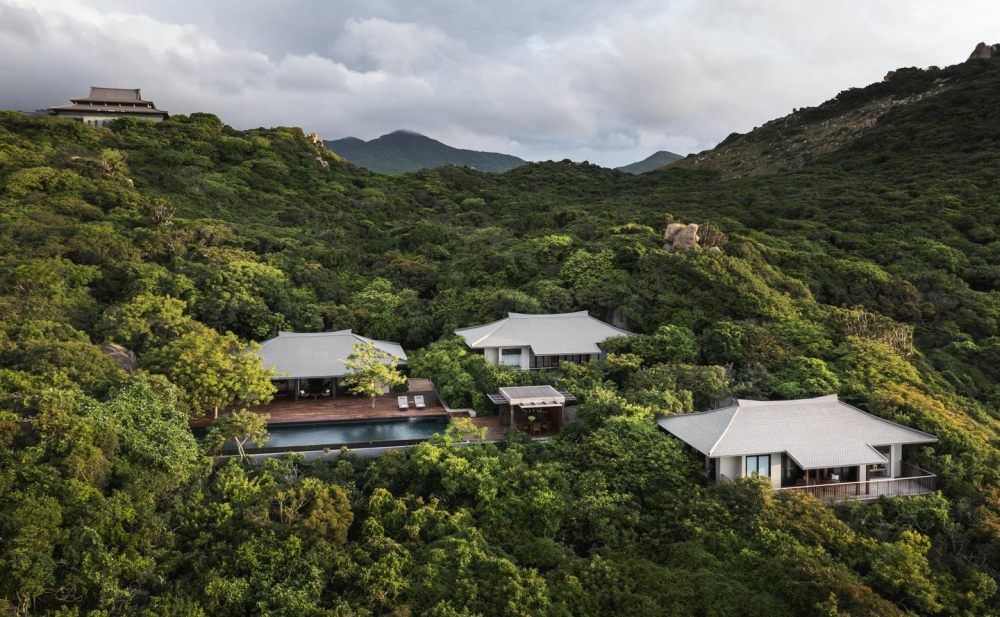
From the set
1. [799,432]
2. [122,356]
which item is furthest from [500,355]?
[122,356]

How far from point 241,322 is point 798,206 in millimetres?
42756

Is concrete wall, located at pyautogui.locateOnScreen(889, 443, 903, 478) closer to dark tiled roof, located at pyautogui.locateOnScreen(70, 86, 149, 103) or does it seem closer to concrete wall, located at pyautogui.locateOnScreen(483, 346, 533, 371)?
concrete wall, located at pyautogui.locateOnScreen(483, 346, 533, 371)

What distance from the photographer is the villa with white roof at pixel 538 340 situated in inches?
1008

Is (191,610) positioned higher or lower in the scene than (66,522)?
lower

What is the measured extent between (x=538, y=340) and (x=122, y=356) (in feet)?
50.5

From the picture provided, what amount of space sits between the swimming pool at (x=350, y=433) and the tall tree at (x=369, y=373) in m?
1.85

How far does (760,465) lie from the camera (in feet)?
53.8

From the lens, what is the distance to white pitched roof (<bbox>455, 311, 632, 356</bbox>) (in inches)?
1008

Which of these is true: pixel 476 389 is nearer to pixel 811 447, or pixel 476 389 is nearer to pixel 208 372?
pixel 208 372

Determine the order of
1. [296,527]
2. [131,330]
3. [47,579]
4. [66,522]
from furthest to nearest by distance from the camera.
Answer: [131,330] → [296,527] → [66,522] → [47,579]

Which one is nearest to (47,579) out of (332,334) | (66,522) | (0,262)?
(66,522)

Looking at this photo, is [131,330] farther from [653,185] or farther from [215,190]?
[653,185]

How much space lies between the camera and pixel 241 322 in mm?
28641

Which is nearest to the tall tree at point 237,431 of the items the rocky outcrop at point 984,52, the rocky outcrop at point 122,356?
the rocky outcrop at point 122,356
